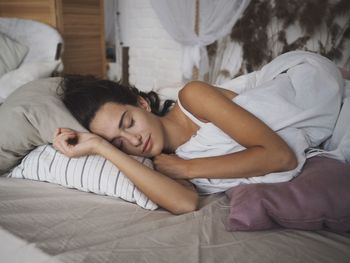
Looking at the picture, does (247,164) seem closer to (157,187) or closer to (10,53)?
(157,187)

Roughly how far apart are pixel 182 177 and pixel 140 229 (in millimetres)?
287

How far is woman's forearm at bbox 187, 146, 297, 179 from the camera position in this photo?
0.83 m

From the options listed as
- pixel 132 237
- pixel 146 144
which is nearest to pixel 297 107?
pixel 146 144

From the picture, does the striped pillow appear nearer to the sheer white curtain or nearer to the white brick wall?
the sheer white curtain

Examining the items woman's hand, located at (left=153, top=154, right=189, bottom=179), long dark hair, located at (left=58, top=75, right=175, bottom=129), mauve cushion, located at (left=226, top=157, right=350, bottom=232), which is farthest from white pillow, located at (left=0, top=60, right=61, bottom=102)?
mauve cushion, located at (left=226, top=157, right=350, bottom=232)

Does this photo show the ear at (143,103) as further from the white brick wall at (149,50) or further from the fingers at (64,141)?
the white brick wall at (149,50)

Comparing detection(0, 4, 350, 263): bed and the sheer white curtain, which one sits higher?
the sheer white curtain

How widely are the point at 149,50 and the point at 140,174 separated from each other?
7.93ft

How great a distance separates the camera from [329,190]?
28.3 inches

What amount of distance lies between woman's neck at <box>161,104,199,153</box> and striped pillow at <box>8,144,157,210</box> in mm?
161

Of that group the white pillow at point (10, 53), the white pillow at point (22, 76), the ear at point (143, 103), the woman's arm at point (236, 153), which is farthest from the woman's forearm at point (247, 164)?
the white pillow at point (10, 53)

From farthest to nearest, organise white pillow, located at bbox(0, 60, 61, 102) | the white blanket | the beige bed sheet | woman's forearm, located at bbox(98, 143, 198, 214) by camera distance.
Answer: white pillow, located at bbox(0, 60, 61, 102)
the white blanket
woman's forearm, located at bbox(98, 143, 198, 214)
the beige bed sheet

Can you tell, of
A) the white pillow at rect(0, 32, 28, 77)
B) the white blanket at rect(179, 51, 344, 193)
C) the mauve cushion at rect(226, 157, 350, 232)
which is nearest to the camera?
the mauve cushion at rect(226, 157, 350, 232)

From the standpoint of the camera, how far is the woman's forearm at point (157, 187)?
81 centimetres
